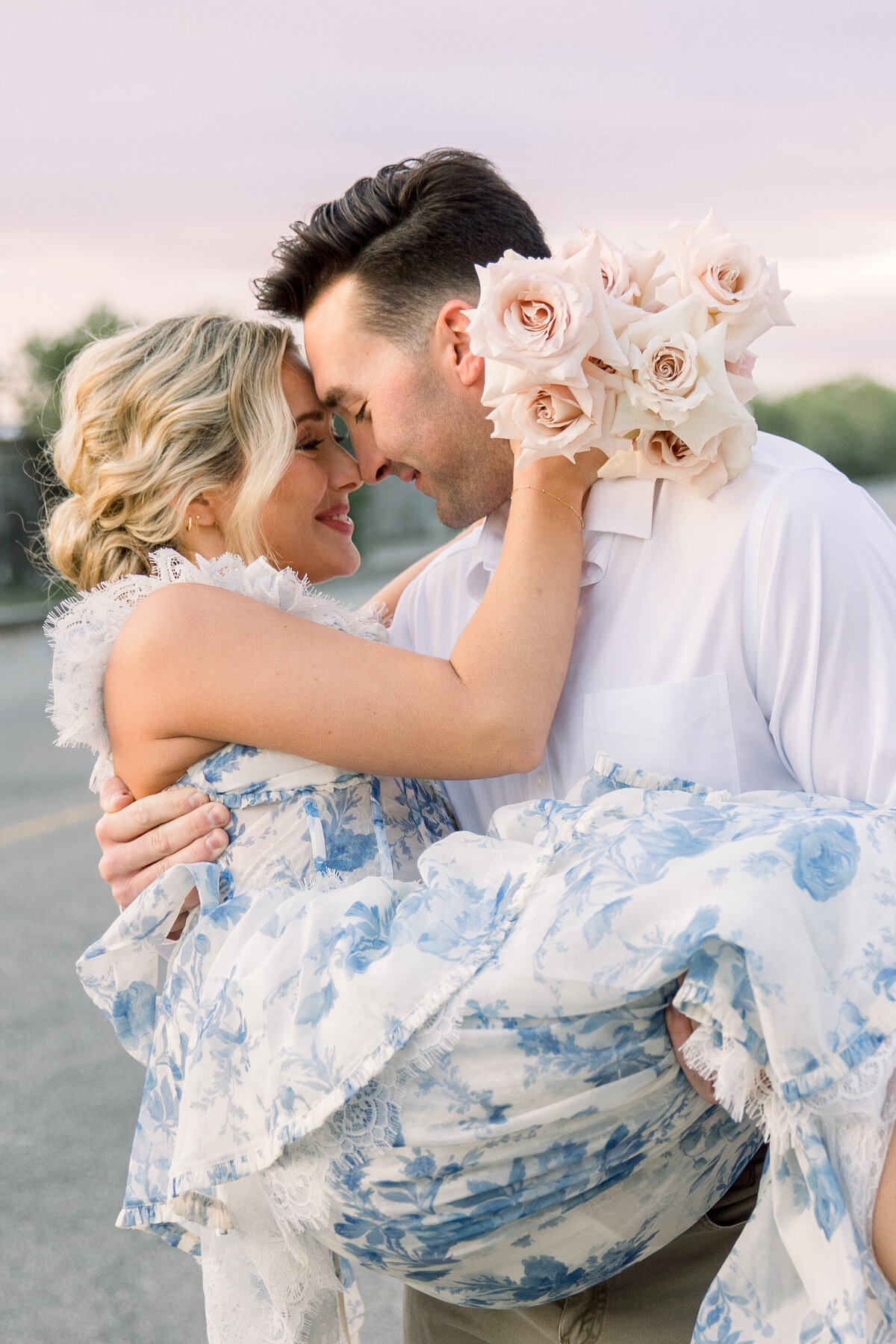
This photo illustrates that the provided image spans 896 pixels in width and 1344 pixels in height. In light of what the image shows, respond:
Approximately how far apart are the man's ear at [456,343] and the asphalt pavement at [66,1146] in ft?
7.98

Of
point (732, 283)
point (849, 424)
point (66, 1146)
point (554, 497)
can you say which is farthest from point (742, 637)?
point (849, 424)

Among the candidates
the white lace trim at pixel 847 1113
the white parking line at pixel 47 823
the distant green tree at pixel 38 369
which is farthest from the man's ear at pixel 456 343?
the distant green tree at pixel 38 369

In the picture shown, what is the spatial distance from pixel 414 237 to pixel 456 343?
0.85 ft

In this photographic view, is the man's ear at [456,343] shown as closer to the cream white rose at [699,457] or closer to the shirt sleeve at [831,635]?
the cream white rose at [699,457]

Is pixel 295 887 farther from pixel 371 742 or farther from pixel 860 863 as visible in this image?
pixel 860 863

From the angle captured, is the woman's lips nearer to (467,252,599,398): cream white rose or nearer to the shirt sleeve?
(467,252,599,398): cream white rose

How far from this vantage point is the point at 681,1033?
1.36 meters

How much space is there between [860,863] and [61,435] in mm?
1866

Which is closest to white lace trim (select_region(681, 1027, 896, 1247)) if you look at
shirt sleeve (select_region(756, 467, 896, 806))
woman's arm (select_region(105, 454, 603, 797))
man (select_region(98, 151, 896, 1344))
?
man (select_region(98, 151, 896, 1344))

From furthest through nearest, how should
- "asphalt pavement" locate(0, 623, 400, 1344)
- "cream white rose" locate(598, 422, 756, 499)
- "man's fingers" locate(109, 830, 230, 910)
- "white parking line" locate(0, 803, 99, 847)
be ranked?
"white parking line" locate(0, 803, 99, 847), "asphalt pavement" locate(0, 623, 400, 1344), "man's fingers" locate(109, 830, 230, 910), "cream white rose" locate(598, 422, 756, 499)

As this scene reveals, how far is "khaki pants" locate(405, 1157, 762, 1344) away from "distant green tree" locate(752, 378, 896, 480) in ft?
107

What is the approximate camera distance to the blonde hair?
7.69ft

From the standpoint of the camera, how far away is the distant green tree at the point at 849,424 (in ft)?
107

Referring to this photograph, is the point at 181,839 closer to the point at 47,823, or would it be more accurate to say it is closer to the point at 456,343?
the point at 456,343
